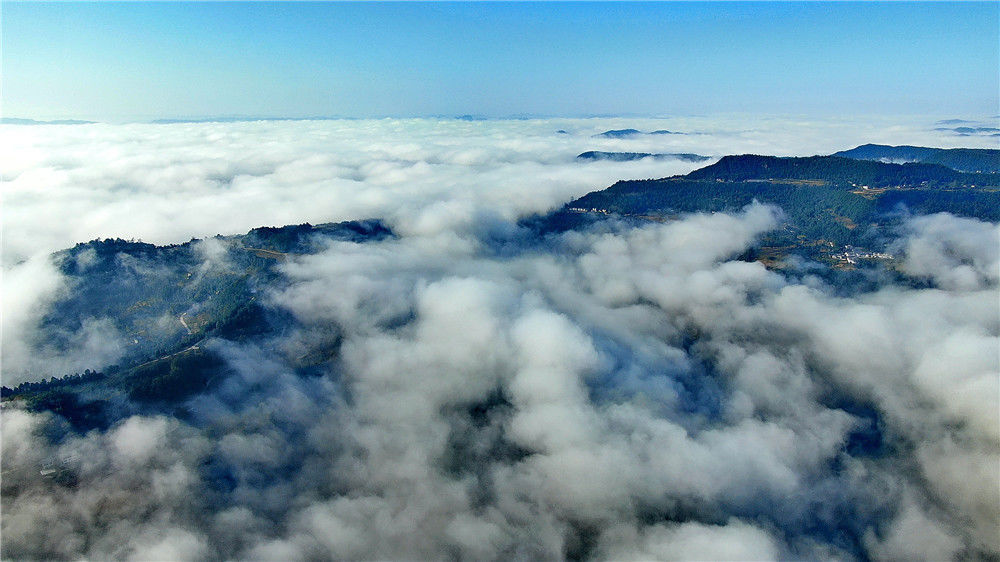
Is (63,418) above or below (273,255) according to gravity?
below

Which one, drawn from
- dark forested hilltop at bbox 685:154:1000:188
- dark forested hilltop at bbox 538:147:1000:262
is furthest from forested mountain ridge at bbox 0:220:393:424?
dark forested hilltop at bbox 685:154:1000:188

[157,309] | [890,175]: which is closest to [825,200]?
[890,175]

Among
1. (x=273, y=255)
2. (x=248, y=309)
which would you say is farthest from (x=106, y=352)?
(x=273, y=255)

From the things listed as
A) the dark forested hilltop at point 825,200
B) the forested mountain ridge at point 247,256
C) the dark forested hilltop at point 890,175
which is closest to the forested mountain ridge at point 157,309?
the forested mountain ridge at point 247,256

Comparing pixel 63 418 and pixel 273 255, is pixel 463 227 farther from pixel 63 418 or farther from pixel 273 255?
pixel 63 418

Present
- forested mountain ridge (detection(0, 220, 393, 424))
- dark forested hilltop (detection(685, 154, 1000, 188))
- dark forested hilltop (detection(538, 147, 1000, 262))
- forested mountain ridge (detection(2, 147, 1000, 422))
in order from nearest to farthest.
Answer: forested mountain ridge (detection(0, 220, 393, 424)) → forested mountain ridge (detection(2, 147, 1000, 422)) → dark forested hilltop (detection(538, 147, 1000, 262)) → dark forested hilltop (detection(685, 154, 1000, 188))

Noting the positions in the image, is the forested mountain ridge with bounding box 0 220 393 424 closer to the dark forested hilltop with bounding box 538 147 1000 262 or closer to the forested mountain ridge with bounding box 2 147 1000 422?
the forested mountain ridge with bounding box 2 147 1000 422

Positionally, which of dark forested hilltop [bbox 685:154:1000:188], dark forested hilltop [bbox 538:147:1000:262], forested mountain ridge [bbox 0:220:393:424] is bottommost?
forested mountain ridge [bbox 0:220:393:424]

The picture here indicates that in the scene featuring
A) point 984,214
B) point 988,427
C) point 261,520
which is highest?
point 984,214

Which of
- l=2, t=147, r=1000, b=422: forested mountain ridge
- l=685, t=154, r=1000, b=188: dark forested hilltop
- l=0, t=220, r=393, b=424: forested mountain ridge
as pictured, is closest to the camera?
l=0, t=220, r=393, b=424: forested mountain ridge

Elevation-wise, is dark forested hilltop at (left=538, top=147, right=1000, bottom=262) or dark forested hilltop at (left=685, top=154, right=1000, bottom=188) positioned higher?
dark forested hilltop at (left=685, top=154, right=1000, bottom=188)

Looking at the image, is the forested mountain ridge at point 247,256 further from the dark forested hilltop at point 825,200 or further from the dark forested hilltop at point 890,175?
the dark forested hilltop at point 890,175
